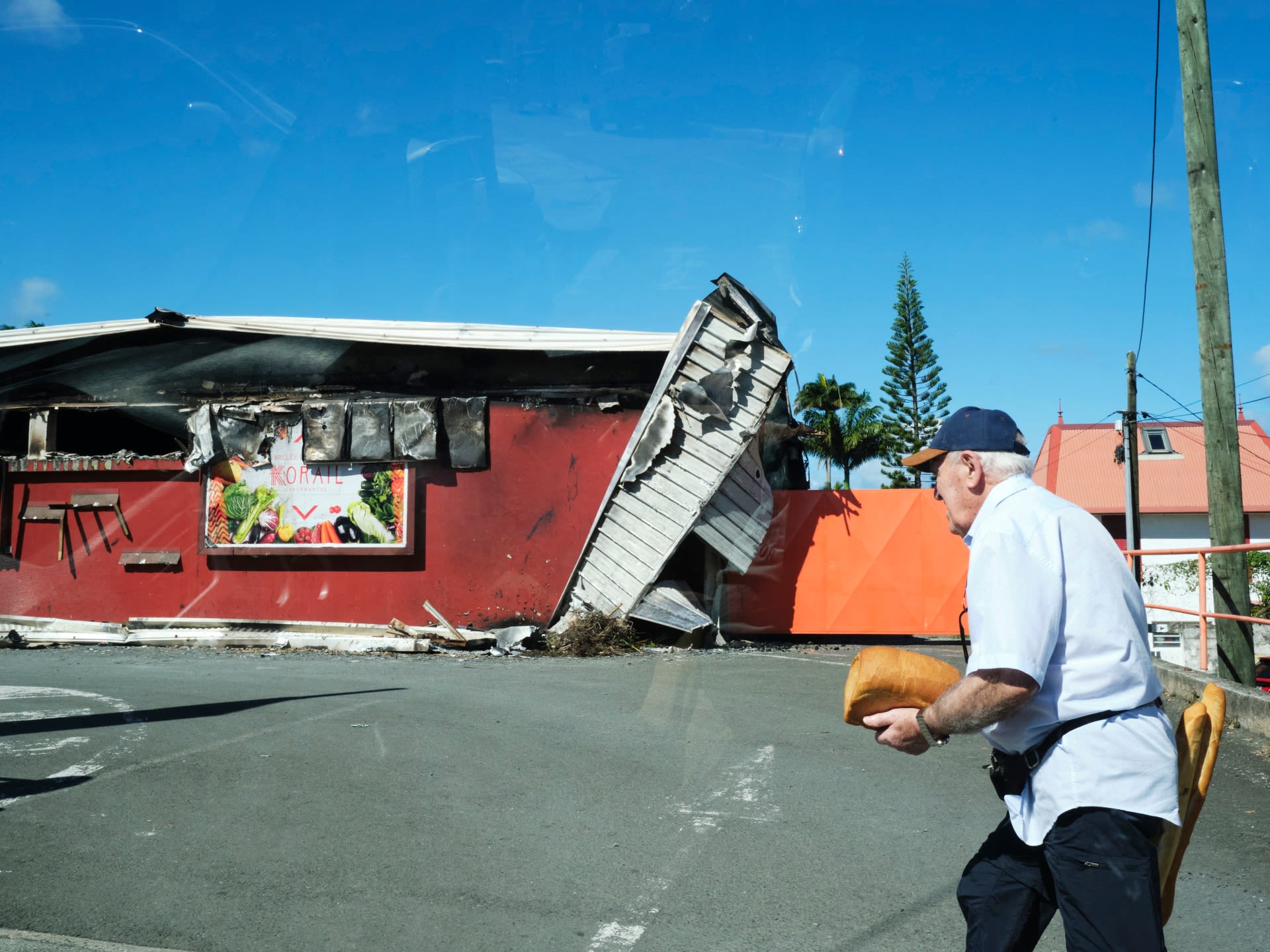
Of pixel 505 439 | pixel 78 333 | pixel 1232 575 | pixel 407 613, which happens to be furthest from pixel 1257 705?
pixel 78 333

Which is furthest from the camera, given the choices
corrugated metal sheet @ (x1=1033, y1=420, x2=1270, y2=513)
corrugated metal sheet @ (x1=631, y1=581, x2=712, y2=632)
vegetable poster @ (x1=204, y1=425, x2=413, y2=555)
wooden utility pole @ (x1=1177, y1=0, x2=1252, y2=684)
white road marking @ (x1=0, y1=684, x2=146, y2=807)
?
corrugated metal sheet @ (x1=1033, y1=420, x2=1270, y2=513)

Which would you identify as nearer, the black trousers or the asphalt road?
the black trousers

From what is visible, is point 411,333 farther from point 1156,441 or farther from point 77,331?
point 1156,441

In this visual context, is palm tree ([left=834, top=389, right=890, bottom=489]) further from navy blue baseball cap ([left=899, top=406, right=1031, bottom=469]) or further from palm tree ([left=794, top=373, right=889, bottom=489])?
navy blue baseball cap ([left=899, top=406, right=1031, bottom=469])

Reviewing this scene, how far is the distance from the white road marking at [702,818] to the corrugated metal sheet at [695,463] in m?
5.99

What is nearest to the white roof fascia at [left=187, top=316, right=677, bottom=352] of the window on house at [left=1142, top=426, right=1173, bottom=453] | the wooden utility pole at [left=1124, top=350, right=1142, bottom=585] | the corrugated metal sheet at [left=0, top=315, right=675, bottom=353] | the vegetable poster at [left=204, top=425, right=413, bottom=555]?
the corrugated metal sheet at [left=0, top=315, right=675, bottom=353]

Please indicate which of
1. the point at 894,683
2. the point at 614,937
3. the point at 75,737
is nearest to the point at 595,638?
the point at 75,737

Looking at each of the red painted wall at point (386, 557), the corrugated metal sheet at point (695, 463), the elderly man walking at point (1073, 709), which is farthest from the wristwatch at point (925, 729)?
the red painted wall at point (386, 557)

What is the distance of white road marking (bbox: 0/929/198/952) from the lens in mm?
3361

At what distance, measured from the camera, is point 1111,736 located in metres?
2.12

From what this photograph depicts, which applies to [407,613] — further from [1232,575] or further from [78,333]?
[1232,575]

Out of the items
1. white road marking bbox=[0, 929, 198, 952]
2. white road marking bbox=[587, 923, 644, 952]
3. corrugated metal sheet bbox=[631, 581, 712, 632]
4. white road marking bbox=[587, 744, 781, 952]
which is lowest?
white road marking bbox=[587, 744, 781, 952]

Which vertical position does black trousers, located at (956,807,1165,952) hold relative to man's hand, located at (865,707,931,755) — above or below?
below

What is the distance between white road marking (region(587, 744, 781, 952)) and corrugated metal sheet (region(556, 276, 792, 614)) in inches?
236
